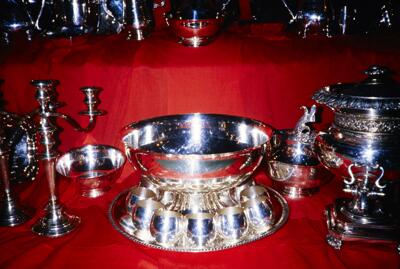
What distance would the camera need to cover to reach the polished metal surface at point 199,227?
66 centimetres

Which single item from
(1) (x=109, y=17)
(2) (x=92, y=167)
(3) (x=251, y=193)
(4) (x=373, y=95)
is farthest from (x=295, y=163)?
(1) (x=109, y=17)

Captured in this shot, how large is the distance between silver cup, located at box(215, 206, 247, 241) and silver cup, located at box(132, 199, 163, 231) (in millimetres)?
128

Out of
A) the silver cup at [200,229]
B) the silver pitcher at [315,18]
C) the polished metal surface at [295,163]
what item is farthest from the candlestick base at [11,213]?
the silver pitcher at [315,18]

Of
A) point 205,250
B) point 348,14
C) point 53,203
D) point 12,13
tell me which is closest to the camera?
point 205,250

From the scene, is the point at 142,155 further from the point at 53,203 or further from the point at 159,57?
the point at 159,57

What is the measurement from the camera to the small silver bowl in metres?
0.90

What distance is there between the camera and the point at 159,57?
3.41ft

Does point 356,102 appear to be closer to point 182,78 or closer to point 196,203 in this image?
point 196,203

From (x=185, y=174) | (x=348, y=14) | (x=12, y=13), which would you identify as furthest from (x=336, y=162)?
(x=12, y=13)

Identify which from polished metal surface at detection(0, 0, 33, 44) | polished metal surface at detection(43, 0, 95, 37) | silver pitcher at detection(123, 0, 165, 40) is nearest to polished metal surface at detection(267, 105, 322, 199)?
silver pitcher at detection(123, 0, 165, 40)

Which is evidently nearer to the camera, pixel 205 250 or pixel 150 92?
pixel 205 250

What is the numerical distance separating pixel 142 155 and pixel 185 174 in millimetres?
90

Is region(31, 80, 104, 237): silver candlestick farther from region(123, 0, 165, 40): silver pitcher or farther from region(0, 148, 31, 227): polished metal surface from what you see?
region(123, 0, 165, 40): silver pitcher

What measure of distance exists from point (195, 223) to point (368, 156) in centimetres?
35
